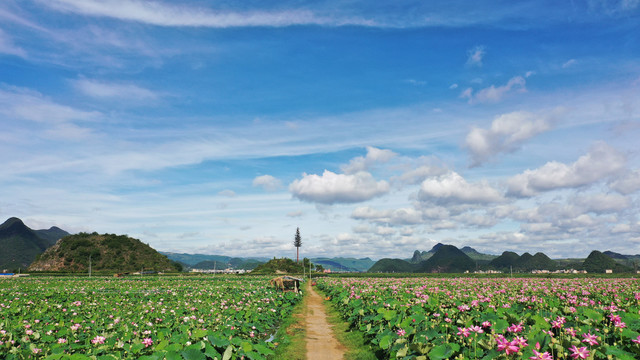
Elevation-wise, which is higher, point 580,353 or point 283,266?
point 580,353

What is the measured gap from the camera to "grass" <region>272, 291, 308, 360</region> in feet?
41.9

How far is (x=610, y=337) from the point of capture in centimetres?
845

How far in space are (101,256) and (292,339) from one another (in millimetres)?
128649

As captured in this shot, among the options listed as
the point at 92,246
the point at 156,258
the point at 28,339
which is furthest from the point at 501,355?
the point at 92,246

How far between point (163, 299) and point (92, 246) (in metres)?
125

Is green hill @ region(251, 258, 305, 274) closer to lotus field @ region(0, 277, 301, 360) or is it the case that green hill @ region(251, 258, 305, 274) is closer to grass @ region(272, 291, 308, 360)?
grass @ region(272, 291, 308, 360)

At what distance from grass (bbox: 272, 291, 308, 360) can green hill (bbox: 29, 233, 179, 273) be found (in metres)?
107

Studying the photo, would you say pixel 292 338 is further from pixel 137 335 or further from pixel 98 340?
pixel 98 340

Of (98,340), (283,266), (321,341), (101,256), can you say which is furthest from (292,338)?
(101,256)

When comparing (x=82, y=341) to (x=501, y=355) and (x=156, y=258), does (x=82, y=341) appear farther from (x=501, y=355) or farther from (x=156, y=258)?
(x=156, y=258)

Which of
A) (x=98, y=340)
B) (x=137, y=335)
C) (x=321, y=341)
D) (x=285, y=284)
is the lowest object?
(x=321, y=341)

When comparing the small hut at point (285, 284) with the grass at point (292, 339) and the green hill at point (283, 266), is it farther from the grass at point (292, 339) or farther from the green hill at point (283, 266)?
the green hill at point (283, 266)

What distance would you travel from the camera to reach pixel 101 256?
400 feet

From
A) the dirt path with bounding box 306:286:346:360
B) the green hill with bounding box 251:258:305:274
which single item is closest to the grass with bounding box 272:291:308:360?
the dirt path with bounding box 306:286:346:360
